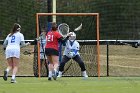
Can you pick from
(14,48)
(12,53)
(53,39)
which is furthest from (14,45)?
(53,39)

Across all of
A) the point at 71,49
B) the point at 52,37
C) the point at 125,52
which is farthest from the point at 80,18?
the point at 125,52

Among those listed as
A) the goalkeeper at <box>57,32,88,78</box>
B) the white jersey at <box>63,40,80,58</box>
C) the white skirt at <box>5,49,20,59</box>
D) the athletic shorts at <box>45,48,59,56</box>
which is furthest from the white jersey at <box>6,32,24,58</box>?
the white jersey at <box>63,40,80,58</box>

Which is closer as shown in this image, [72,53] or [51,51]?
[51,51]

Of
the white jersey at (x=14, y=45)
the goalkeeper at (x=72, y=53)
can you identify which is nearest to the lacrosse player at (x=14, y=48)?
the white jersey at (x=14, y=45)

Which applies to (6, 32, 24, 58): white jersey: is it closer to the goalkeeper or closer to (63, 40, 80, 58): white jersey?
the goalkeeper

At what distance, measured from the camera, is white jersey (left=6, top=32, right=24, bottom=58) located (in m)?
20.3

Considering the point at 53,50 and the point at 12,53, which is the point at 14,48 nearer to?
the point at 12,53

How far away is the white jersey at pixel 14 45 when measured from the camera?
66.7ft

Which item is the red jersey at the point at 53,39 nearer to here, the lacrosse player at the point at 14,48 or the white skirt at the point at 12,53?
the lacrosse player at the point at 14,48

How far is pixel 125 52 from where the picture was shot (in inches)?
1615

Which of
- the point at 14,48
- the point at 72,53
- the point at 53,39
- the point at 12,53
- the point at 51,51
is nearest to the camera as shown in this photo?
the point at 12,53

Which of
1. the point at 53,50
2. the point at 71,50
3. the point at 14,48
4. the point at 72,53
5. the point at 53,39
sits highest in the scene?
the point at 53,39

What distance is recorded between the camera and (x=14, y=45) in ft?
67.4

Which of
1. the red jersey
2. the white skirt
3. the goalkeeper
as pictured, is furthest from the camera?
the goalkeeper
